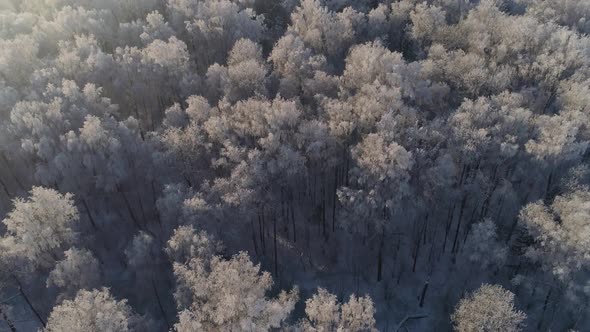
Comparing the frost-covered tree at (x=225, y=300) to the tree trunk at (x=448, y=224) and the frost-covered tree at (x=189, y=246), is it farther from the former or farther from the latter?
the tree trunk at (x=448, y=224)

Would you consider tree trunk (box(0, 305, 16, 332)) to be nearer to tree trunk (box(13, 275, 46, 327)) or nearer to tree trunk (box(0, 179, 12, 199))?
tree trunk (box(13, 275, 46, 327))

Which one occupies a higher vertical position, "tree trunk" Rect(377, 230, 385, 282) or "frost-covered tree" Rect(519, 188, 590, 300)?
"frost-covered tree" Rect(519, 188, 590, 300)

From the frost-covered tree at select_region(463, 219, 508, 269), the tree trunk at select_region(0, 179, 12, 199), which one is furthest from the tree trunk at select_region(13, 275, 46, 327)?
the frost-covered tree at select_region(463, 219, 508, 269)

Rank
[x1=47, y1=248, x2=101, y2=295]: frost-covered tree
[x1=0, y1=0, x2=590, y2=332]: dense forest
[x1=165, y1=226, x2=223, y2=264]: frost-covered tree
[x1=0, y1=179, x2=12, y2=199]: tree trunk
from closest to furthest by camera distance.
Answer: [x1=47, y1=248, x2=101, y2=295]: frost-covered tree → [x1=0, y1=0, x2=590, y2=332]: dense forest → [x1=165, y1=226, x2=223, y2=264]: frost-covered tree → [x1=0, y1=179, x2=12, y2=199]: tree trunk

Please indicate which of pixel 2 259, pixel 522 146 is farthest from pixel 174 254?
pixel 522 146

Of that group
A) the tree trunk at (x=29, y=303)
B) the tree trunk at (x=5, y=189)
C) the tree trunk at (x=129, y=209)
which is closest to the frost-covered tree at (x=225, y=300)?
the tree trunk at (x=129, y=209)

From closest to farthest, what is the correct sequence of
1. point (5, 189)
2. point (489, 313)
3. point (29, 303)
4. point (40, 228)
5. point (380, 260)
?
point (489, 313) < point (40, 228) < point (29, 303) < point (380, 260) < point (5, 189)

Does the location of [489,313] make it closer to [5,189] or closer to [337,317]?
[337,317]

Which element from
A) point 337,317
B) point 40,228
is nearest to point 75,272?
point 40,228
